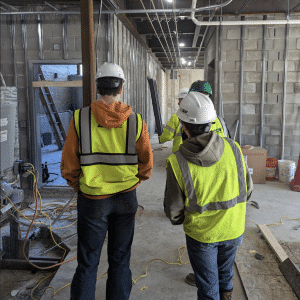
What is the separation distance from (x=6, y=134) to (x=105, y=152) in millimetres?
1280

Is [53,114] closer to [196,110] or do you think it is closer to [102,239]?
[102,239]

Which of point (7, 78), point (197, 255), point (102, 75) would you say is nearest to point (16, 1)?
point (7, 78)

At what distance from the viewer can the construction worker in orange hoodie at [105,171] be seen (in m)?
2.12

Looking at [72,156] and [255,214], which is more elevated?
[72,156]

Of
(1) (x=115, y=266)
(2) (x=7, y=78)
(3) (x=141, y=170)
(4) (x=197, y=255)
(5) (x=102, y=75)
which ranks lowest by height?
(1) (x=115, y=266)

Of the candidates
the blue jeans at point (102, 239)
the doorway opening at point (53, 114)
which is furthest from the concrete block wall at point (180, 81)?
the blue jeans at point (102, 239)

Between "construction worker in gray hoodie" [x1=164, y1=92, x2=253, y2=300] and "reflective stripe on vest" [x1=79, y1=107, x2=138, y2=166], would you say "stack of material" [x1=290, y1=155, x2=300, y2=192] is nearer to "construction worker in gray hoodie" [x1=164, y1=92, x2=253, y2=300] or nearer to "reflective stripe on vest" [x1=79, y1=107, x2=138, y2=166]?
"construction worker in gray hoodie" [x1=164, y1=92, x2=253, y2=300]

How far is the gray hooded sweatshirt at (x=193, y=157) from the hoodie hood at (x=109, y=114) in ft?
1.53

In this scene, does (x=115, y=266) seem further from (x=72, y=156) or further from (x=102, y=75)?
(x=102, y=75)

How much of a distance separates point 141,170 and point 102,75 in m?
0.75

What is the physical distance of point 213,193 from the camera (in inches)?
73.7

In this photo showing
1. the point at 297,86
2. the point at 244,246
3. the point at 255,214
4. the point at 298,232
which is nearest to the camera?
the point at 244,246

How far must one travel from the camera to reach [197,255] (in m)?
1.94

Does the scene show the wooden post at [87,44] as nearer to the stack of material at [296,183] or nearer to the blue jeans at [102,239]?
the blue jeans at [102,239]
